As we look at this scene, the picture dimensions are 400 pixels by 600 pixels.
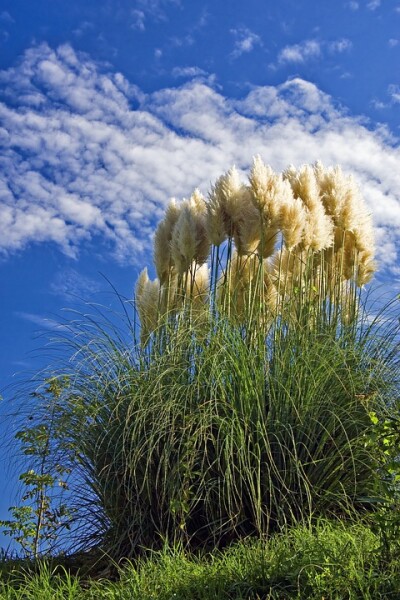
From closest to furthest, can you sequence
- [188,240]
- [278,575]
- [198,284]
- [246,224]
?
1. [278,575]
2. [246,224]
3. [188,240]
4. [198,284]

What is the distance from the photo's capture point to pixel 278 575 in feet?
11.0

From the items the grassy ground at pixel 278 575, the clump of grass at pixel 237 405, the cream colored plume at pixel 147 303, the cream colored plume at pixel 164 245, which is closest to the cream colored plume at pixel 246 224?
the clump of grass at pixel 237 405

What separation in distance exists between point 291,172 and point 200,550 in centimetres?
366

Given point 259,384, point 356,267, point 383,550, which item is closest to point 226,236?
point 356,267

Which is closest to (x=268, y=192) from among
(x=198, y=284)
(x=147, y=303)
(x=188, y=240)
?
(x=188, y=240)

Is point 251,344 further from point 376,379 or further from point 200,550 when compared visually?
point 200,550

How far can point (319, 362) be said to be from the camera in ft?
16.4

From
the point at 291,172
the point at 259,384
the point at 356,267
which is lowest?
the point at 259,384

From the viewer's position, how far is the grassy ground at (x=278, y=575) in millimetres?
3174

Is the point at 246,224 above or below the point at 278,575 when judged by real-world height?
above

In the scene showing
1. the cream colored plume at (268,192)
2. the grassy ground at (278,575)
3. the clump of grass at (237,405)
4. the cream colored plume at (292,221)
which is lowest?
the grassy ground at (278,575)

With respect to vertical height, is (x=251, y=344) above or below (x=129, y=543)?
above

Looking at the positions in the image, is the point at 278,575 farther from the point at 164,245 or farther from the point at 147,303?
the point at 164,245

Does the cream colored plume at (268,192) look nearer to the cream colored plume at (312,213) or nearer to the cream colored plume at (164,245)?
the cream colored plume at (312,213)
